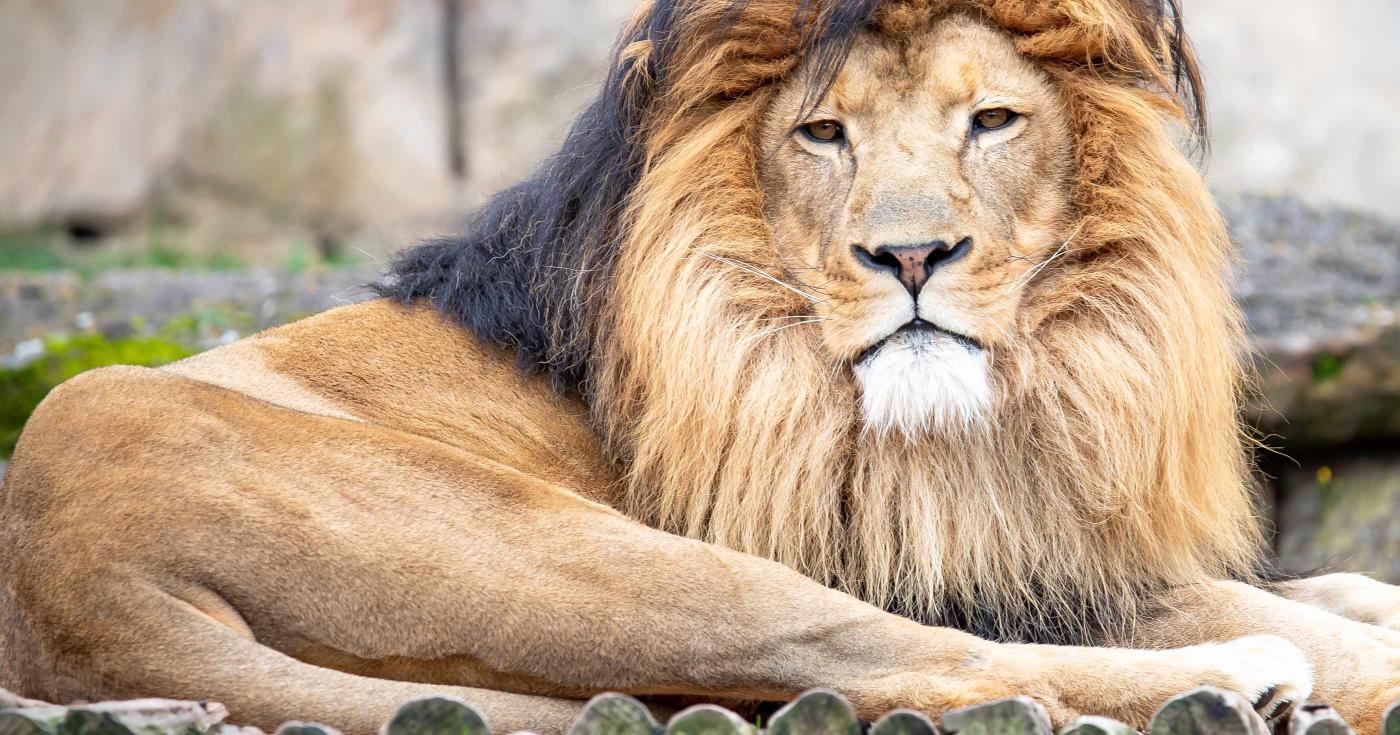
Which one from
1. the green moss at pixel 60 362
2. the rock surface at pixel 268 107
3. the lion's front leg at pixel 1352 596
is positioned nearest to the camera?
the lion's front leg at pixel 1352 596

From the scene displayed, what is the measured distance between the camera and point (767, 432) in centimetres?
278

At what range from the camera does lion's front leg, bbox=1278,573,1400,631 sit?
3.01 metres

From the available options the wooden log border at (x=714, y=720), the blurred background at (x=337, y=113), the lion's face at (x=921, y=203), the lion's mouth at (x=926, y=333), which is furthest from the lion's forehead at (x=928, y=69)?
the blurred background at (x=337, y=113)

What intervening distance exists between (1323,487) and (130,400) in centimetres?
465

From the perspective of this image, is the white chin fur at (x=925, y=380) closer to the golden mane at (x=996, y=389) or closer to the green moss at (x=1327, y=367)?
the golden mane at (x=996, y=389)

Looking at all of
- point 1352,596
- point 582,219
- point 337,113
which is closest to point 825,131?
point 582,219

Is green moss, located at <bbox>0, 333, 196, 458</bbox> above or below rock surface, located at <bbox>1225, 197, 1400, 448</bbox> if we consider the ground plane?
below

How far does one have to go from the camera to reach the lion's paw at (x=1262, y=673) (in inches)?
92.5

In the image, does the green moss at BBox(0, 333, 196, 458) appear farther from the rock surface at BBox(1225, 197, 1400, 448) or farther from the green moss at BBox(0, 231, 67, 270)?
the green moss at BBox(0, 231, 67, 270)

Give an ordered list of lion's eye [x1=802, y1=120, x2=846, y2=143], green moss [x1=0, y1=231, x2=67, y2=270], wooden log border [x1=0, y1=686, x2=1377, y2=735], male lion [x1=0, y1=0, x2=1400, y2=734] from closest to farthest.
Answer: wooden log border [x1=0, y1=686, x2=1377, y2=735]
male lion [x1=0, y1=0, x2=1400, y2=734]
lion's eye [x1=802, y1=120, x2=846, y2=143]
green moss [x1=0, y1=231, x2=67, y2=270]

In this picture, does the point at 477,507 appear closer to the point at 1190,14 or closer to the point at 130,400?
the point at 130,400

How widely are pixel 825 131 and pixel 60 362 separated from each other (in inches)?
137

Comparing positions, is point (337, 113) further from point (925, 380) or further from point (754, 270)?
point (925, 380)

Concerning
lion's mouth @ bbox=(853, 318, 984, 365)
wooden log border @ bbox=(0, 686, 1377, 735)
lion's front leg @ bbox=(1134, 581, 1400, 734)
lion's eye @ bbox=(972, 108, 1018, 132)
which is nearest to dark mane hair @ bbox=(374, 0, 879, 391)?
lion's eye @ bbox=(972, 108, 1018, 132)
